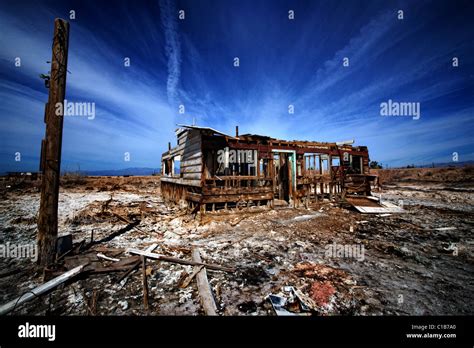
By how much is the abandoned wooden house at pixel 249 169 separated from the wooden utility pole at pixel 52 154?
14.4ft

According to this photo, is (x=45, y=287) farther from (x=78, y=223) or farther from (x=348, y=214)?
(x=348, y=214)

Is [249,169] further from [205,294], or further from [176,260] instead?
[205,294]

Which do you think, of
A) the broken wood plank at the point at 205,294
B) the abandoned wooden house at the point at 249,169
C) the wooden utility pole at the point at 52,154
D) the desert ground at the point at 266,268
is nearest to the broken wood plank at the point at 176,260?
the desert ground at the point at 266,268

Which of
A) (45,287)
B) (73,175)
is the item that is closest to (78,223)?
(45,287)

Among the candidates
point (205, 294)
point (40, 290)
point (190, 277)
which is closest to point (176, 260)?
point (190, 277)

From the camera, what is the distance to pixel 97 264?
4254 mm

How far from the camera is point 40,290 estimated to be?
3.21 m

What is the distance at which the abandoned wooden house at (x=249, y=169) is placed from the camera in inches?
353

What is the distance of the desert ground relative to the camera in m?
2.99

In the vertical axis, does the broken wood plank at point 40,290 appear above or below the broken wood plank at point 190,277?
above

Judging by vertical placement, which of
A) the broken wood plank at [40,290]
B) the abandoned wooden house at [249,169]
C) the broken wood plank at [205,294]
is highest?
the abandoned wooden house at [249,169]

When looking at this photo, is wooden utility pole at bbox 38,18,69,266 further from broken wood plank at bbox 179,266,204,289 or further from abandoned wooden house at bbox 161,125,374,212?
abandoned wooden house at bbox 161,125,374,212

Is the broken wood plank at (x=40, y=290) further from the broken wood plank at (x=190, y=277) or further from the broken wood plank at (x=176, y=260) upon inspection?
the broken wood plank at (x=190, y=277)

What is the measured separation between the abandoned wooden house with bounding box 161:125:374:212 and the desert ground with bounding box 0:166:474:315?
5.39ft
